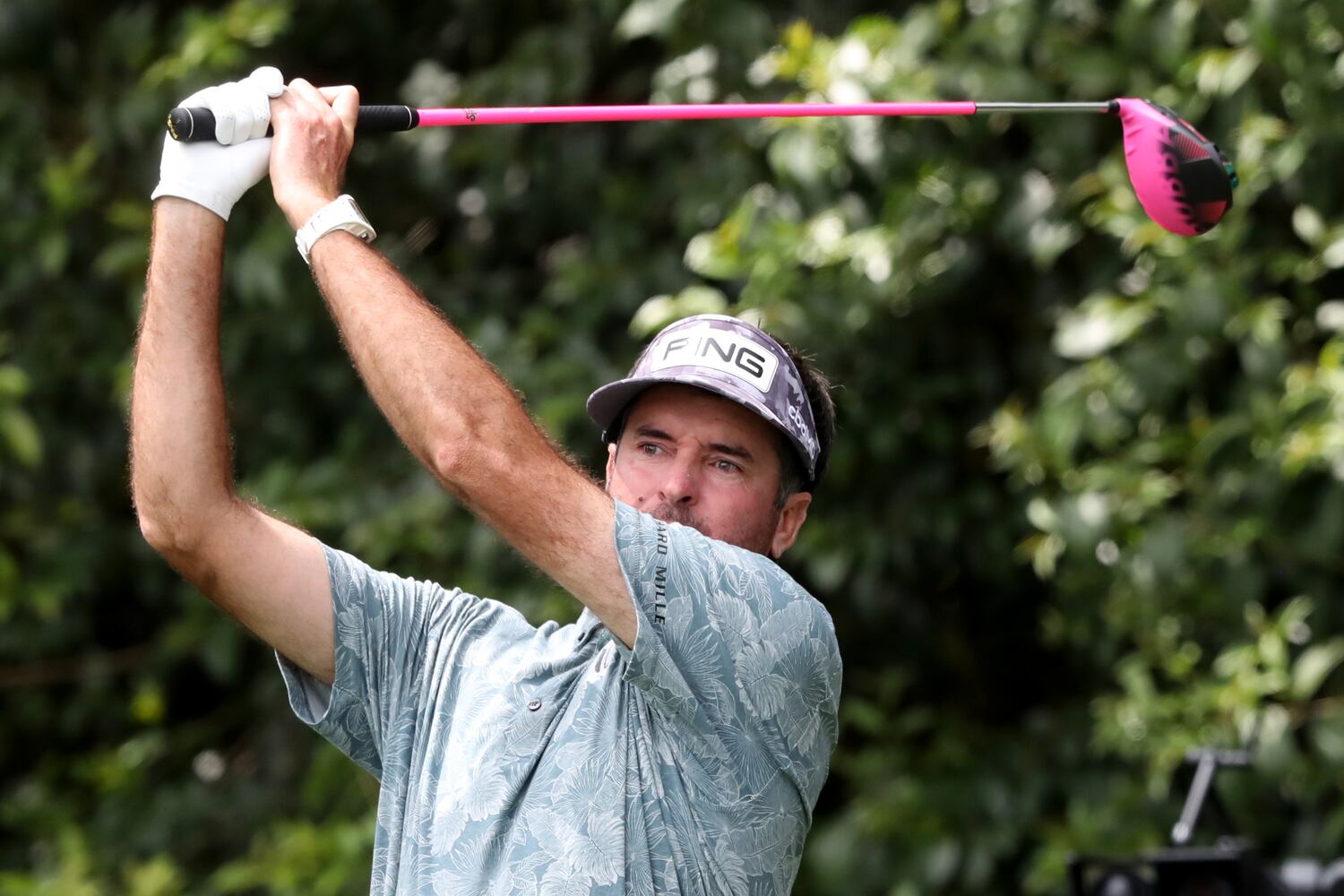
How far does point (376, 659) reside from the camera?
6.86 ft

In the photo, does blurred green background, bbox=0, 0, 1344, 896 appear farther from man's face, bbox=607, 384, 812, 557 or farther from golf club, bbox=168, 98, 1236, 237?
man's face, bbox=607, 384, 812, 557

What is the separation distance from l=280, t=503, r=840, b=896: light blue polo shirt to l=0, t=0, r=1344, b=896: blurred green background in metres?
1.60

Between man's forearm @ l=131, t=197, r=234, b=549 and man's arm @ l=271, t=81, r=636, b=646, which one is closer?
man's arm @ l=271, t=81, r=636, b=646

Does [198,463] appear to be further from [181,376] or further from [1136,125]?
[1136,125]

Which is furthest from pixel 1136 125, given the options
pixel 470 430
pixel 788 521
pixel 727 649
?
pixel 470 430

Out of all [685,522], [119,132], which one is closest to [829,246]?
[685,522]

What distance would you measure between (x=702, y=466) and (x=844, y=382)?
5.62ft

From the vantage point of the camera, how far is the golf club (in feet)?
7.08

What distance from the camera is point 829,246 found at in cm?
358

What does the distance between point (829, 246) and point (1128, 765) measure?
127 cm

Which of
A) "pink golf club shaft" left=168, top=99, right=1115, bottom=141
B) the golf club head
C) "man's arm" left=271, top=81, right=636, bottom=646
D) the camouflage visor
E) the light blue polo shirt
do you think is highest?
the golf club head

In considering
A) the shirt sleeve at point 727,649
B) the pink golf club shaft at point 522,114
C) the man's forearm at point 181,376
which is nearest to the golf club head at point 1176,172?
the pink golf club shaft at point 522,114

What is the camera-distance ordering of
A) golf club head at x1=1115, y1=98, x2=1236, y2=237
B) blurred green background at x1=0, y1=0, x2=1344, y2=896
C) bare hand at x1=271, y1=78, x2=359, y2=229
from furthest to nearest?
blurred green background at x1=0, y1=0, x2=1344, y2=896, golf club head at x1=1115, y1=98, x2=1236, y2=237, bare hand at x1=271, y1=78, x2=359, y2=229

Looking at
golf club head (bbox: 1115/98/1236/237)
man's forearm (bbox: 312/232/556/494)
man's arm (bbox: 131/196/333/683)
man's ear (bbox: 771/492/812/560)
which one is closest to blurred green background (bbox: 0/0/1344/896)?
golf club head (bbox: 1115/98/1236/237)
